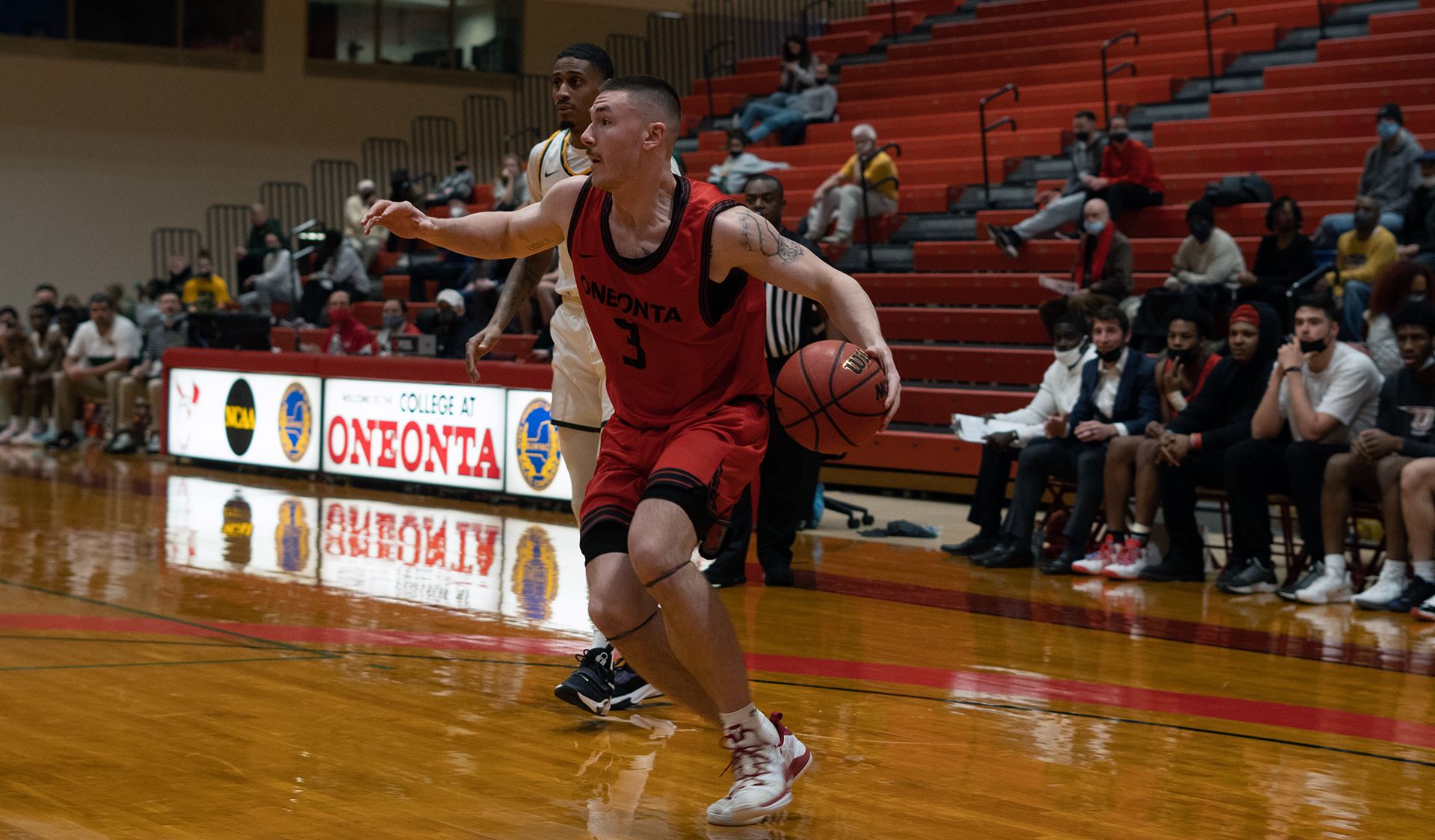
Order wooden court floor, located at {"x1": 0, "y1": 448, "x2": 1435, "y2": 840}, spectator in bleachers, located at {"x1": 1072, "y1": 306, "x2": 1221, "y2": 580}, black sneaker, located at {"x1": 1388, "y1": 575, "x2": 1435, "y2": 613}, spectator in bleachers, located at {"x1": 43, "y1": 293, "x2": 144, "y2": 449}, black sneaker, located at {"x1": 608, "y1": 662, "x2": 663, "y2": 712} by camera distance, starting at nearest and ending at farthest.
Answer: wooden court floor, located at {"x1": 0, "y1": 448, "x2": 1435, "y2": 840}
black sneaker, located at {"x1": 608, "y1": 662, "x2": 663, "y2": 712}
black sneaker, located at {"x1": 1388, "y1": 575, "x2": 1435, "y2": 613}
spectator in bleachers, located at {"x1": 1072, "y1": 306, "x2": 1221, "y2": 580}
spectator in bleachers, located at {"x1": 43, "y1": 293, "x2": 144, "y2": 449}

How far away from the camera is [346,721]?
14.9 feet

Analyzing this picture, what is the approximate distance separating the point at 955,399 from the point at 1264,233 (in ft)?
9.31

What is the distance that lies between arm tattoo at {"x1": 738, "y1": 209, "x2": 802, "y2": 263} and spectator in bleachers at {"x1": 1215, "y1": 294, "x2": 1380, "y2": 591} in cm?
476

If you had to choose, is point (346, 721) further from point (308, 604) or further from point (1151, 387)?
point (1151, 387)

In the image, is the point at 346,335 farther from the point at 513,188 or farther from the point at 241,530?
the point at 241,530

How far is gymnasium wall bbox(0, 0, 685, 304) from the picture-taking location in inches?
842

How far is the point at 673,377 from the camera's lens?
13.0 ft

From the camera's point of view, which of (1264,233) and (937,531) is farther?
(1264,233)

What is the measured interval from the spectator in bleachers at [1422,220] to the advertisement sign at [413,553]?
22.0 ft

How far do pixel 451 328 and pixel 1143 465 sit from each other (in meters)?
6.44

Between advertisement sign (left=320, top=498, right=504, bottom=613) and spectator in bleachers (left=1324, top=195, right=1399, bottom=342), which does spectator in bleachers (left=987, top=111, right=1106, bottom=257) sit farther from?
advertisement sign (left=320, top=498, right=504, bottom=613)

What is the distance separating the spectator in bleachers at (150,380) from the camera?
15.2 metres

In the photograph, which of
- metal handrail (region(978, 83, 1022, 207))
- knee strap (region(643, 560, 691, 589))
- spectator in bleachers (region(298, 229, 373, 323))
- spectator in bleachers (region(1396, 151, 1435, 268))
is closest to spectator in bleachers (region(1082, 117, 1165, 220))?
metal handrail (region(978, 83, 1022, 207))

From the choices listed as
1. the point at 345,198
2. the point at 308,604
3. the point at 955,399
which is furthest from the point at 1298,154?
the point at 345,198
